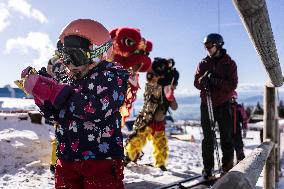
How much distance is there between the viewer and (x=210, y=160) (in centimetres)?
501

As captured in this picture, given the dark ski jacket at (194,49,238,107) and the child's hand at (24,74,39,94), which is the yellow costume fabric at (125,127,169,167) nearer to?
the dark ski jacket at (194,49,238,107)

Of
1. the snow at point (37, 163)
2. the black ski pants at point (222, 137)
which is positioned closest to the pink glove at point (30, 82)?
the snow at point (37, 163)

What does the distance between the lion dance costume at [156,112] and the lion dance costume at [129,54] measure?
0.60 metres

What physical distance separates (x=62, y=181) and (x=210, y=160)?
295 cm

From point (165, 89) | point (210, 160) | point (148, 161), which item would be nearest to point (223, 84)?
point (210, 160)

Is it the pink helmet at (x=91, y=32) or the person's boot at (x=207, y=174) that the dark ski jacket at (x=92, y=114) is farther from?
the person's boot at (x=207, y=174)

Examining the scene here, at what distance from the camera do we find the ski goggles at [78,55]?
2316 mm

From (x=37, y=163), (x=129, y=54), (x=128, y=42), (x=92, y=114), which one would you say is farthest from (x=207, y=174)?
(x=92, y=114)

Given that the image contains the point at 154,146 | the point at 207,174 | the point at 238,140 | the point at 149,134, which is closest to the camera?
the point at 207,174

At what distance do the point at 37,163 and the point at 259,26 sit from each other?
15.7 ft

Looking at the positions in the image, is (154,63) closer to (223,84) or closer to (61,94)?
(223,84)

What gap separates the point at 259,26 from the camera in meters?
1.64

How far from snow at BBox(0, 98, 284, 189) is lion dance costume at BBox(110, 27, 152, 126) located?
37.1 inches

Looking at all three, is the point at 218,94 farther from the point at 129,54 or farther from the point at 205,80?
the point at 129,54
